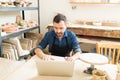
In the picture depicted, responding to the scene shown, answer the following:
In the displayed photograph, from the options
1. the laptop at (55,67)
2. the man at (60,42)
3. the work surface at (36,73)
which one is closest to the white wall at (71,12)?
the man at (60,42)

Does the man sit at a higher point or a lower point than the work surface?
higher

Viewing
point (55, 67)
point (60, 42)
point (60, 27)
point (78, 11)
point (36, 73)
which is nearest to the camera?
point (55, 67)

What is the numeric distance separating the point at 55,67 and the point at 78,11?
92.1 inches

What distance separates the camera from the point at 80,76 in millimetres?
1335

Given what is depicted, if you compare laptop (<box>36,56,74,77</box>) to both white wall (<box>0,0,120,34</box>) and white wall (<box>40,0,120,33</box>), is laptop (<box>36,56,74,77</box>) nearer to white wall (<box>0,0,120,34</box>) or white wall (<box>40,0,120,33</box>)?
white wall (<box>0,0,120,34</box>)

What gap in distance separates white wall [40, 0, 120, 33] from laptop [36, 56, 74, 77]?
223 centimetres

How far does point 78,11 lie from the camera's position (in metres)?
3.40

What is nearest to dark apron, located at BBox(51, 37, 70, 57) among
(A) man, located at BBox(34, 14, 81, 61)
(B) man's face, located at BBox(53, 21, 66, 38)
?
(A) man, located at BBox(34, 14, 81, 61)

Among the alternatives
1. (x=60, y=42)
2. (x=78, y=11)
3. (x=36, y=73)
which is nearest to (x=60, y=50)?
(x=60, y=42)

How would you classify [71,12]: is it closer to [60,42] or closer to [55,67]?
[60,42]

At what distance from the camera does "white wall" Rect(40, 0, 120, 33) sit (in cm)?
317

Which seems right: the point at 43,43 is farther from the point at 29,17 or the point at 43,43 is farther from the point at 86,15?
the point at 29,17

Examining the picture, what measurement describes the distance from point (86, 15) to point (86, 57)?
2029 mm

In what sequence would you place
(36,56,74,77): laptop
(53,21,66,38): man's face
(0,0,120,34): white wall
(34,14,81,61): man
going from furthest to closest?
(0,0,120,34): white wall → (34,14,81,61): man → (53,21,66,38): man's face → (36,56,74,77): laptop
